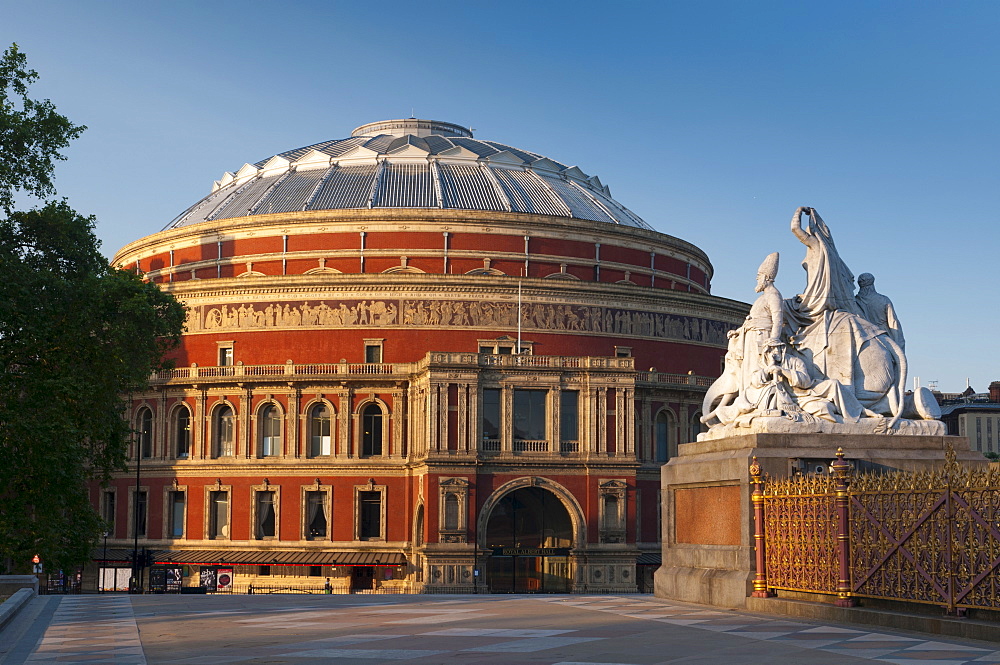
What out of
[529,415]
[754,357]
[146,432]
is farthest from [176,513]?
[754,357]

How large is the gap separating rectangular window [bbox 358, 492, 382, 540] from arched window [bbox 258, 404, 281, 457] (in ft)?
16.6

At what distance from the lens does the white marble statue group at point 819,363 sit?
19250 millimetres

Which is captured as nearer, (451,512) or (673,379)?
(451,512)

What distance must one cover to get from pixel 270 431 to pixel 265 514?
414cm

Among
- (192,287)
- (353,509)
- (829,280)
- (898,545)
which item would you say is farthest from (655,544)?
(898,545)

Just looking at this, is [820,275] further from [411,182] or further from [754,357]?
[411,182]

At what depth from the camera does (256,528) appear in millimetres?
62594

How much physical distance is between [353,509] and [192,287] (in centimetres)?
1464

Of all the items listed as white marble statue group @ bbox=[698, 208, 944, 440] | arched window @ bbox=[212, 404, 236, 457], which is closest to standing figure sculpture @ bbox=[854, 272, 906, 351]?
white marble statue group @ bbox=[698, 208, 944, 440]

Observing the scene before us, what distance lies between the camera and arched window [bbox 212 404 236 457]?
2507 inches

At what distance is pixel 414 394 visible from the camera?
6128 cm

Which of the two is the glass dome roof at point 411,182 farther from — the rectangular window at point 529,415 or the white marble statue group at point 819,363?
the white marble statue group at point 819,363

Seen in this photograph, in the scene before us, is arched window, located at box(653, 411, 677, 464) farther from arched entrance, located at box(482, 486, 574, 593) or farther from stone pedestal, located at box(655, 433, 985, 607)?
stone pedestal, located at box(655, 433, 985, 607)

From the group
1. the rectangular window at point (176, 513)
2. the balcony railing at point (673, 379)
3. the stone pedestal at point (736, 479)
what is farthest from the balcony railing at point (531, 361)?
the stone pedestal at point (736, 479)
